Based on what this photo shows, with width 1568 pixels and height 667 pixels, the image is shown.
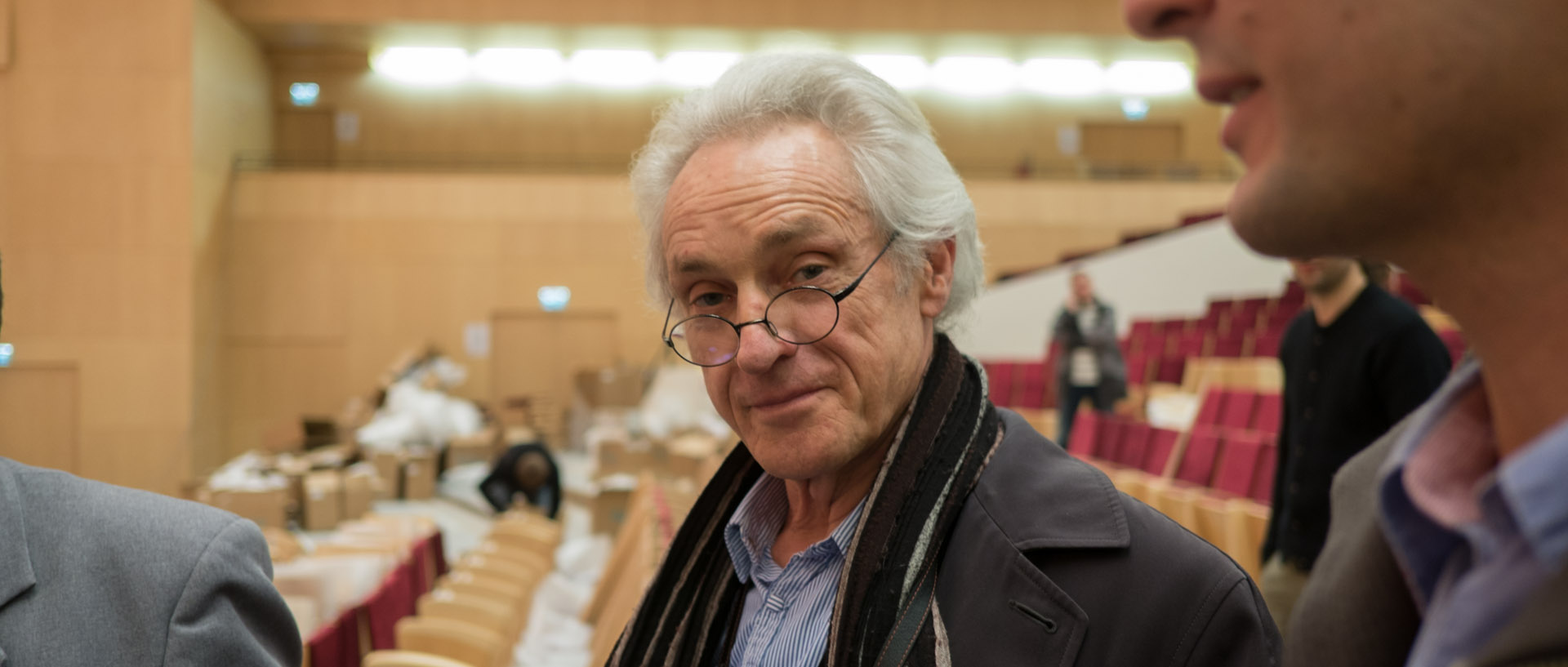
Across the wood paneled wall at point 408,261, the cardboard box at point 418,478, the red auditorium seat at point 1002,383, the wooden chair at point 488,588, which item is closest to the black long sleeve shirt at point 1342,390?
the wooden chair at point 488,588

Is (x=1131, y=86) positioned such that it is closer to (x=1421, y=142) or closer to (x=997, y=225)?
(x=997, y=225)

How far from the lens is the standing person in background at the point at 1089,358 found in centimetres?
390

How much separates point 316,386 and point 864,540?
26.1 feet

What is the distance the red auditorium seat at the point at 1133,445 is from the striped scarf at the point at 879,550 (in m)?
2.62

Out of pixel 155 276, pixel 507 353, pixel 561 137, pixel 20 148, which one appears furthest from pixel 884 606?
pixel 561 137

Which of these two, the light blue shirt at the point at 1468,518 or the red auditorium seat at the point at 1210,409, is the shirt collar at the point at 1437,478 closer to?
the light blue shirt at the point at 1468,518

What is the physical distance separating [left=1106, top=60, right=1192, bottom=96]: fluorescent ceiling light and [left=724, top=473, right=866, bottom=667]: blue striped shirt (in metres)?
8.65

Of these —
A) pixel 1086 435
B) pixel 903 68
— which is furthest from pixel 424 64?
pixel 1086 435

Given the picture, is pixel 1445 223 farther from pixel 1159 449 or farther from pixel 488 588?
pixel 1159 449

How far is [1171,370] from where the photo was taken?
482cm

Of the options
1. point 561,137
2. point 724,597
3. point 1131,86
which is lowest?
point 724,597

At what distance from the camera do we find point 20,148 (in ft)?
5.46

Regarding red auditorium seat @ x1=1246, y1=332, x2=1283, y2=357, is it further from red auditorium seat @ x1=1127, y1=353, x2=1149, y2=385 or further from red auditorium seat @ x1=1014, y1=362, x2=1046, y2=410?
red auditorium seat @ x1=1014, y1=362, x2=1046, y2=410

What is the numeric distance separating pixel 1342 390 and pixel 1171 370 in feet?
11.6
